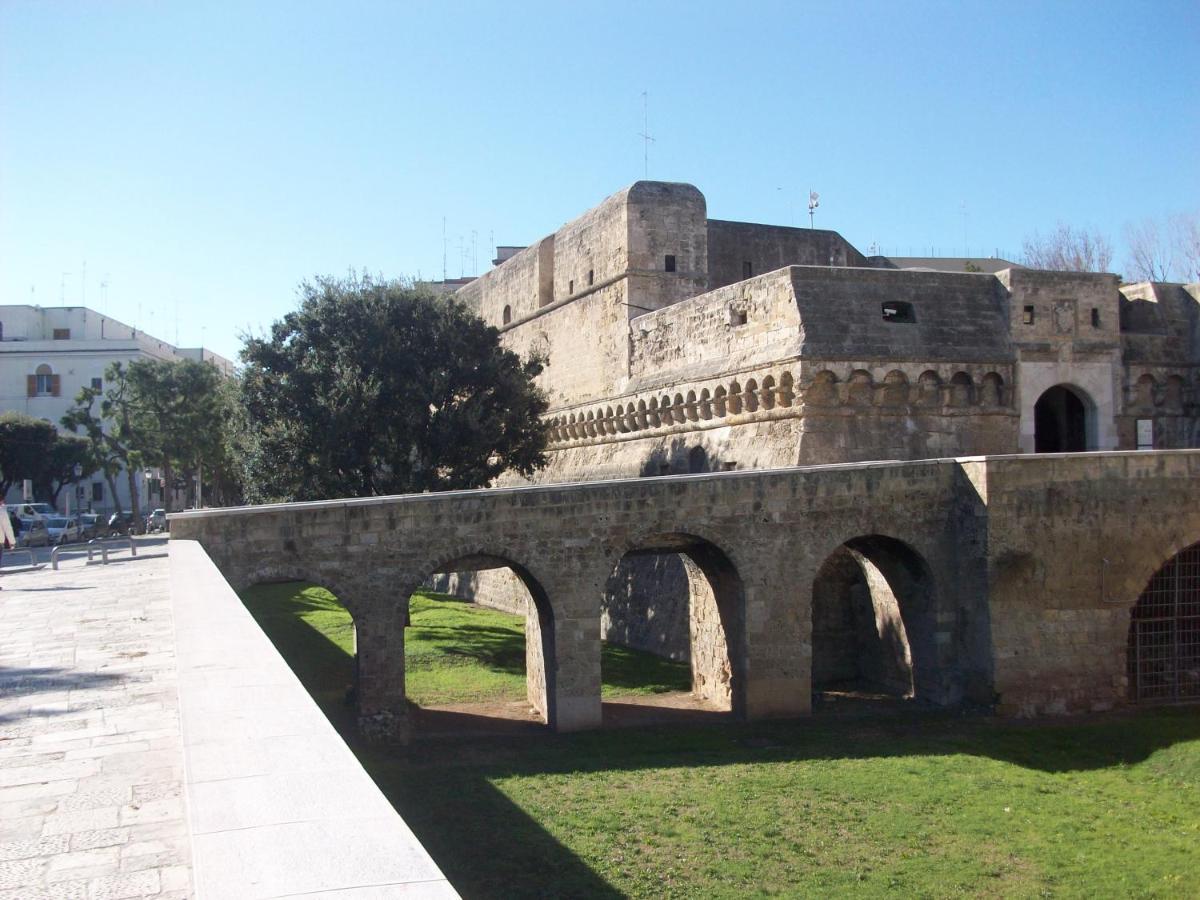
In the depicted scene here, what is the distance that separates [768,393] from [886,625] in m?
4.72

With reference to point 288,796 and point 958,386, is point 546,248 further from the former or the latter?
point 288,796

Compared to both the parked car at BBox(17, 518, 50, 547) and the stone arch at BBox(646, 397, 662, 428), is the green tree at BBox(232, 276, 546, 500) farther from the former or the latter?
the parked car at BBox(17, 518, 50, 547)

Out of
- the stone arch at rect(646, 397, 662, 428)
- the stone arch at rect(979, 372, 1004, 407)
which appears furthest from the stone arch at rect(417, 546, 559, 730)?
the stone arch at rect(979, 372, 1004, 407)

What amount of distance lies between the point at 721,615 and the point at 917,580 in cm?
344

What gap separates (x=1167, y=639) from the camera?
57.8 feet

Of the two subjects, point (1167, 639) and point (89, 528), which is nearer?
point (1167, 639)

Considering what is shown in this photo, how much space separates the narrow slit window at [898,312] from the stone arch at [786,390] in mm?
2335

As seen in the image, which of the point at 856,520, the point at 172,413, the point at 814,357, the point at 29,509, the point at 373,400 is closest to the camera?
the point at 856,520

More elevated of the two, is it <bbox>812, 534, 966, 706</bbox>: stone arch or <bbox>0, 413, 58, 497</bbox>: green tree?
<bbox>0, 413, 58, 497</bbox>: green tree

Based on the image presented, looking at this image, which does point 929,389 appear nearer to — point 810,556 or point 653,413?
point 810,556

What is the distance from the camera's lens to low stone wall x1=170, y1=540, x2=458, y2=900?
2846 mm

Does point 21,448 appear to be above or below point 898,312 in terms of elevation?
below

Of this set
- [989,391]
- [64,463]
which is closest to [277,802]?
[989,391]

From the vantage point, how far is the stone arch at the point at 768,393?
19312mm
